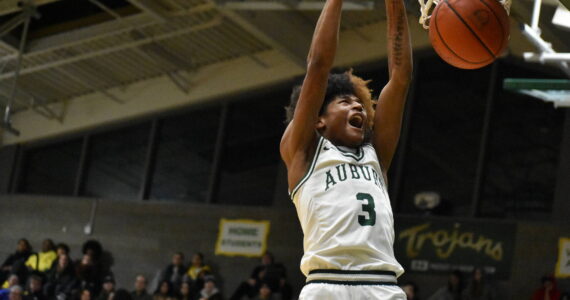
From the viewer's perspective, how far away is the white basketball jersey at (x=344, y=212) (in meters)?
3.92

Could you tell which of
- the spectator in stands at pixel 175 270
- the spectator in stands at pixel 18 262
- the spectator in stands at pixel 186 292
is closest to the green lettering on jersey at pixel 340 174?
the spectator in stands at pixel 186 292

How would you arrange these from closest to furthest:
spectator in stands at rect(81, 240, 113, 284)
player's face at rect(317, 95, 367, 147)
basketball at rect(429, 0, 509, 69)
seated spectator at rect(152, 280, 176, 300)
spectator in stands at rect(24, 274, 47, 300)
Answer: player's face at rect(317, 95, 367, 147) < basketball at rect(429, 0, 509, 69) < seated spectator at rect(152, 280, 176, 300) < spectator in stands at rect(24, 274, 47, 300) < spectator in stands at rect(81, 240, 113, 284)

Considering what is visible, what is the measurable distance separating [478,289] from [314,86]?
9.97m

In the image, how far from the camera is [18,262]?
1575 cm

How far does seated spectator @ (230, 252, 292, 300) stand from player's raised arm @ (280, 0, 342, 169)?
10.2m

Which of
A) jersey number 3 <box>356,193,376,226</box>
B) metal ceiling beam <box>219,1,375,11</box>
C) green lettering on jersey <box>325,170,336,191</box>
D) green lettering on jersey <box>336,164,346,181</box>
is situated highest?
metal ceiling beam <box>219,1,375,11</box>

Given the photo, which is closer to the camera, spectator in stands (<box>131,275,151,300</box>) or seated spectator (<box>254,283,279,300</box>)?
seated spectator (<box>254,283,279,300</box>)

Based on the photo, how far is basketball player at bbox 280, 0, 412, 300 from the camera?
3.92 metres

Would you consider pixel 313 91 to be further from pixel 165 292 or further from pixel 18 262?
pixel 18 262

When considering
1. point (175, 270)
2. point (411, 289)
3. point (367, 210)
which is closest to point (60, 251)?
point (175, 270)

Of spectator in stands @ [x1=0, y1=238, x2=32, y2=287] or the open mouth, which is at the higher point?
the open mouth

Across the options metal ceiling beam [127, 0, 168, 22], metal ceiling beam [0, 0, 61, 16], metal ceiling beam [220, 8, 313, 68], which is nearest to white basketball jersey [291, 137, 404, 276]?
metal ceiling beam [220, 8, 313, 68]

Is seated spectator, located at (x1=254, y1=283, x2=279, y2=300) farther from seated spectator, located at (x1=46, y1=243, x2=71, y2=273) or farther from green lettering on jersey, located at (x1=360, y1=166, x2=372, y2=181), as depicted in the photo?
green lettering on jersey, located at (x1=360, y1=166, x2=372, y2=181)

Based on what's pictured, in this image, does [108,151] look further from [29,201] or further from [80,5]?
[80,5]
